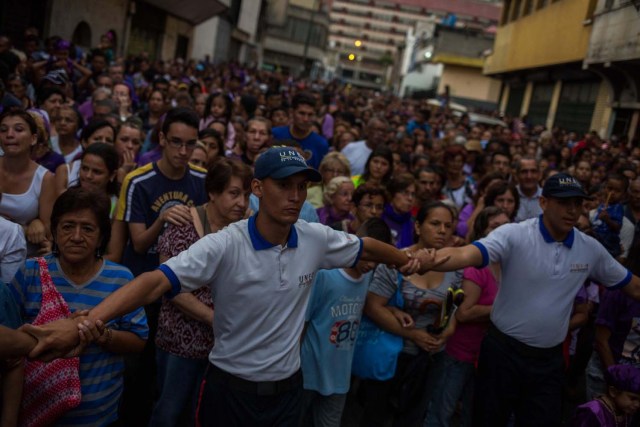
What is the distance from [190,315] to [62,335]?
1.17m

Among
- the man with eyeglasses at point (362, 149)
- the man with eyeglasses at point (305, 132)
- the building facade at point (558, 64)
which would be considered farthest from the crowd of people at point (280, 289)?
the building facade at point (558, 64)

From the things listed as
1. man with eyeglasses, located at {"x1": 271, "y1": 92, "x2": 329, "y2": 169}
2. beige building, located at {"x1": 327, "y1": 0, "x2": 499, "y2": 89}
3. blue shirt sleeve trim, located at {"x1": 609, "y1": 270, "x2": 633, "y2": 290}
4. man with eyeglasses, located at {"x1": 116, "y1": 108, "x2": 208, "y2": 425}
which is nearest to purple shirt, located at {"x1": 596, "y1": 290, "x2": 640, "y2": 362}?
blue shirt sleeve trim, located at {"x1": 609, "y1": 270, "x2": 633, "y2": 290}

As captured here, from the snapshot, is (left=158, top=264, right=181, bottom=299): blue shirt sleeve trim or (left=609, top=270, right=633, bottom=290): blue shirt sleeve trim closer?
(left=158, top=264, right=181, bottom=299): blue shirt sleeve trim

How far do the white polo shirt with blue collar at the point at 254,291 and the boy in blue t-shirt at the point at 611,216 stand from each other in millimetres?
4384

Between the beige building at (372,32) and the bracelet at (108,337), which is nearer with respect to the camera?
the bracelet at (108,337)

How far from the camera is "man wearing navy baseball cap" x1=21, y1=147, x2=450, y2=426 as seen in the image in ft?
9.14

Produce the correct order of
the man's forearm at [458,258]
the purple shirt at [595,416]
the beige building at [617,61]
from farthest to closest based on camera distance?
the beige building at [617,61]
the man's forearm at [458,258]
the purple shirt at [595,416]

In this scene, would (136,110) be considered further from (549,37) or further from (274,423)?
(549,37)

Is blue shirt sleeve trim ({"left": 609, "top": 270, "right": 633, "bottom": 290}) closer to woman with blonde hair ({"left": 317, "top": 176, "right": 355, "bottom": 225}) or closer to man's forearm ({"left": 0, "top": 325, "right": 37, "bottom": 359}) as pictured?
woman with blonde hair ({"left": 317, "top": 176, "right": 355, "bottom": 225})

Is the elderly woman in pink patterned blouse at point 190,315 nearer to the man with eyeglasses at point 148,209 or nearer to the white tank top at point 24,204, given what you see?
the man with eyeglasses at point 148,209

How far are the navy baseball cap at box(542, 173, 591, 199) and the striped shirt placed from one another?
8.68 ft

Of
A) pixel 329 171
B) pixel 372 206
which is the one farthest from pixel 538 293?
pixel 329 171

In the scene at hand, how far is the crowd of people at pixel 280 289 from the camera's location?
111 inches

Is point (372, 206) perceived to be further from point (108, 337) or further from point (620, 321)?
point (108, 337)
